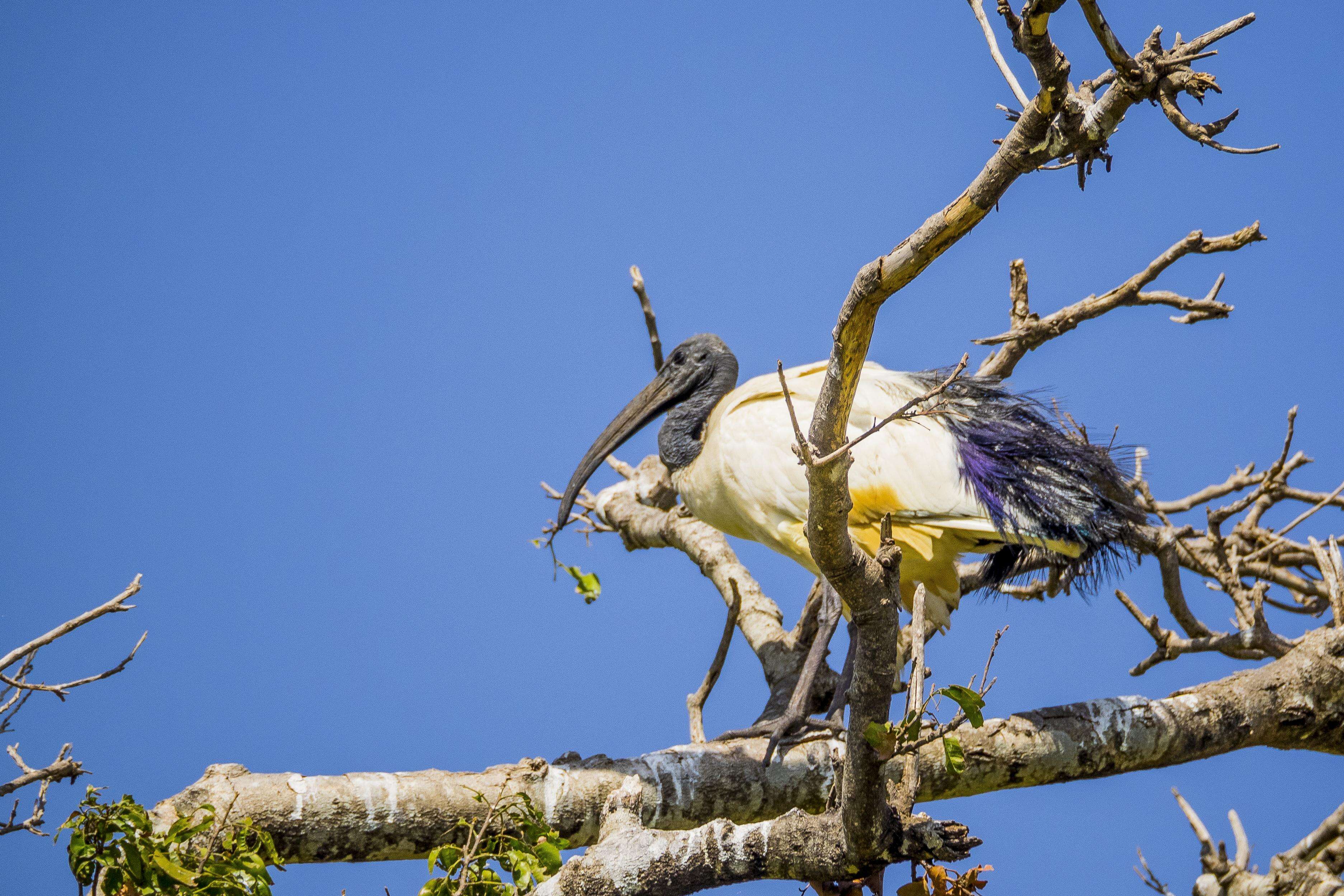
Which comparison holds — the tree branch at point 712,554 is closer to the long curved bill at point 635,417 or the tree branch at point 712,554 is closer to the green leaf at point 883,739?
the long curved bill at point 635,417

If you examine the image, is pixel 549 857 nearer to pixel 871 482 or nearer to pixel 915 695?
pixel 915 695

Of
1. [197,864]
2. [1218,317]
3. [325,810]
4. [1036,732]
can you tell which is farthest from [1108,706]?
[197,864]

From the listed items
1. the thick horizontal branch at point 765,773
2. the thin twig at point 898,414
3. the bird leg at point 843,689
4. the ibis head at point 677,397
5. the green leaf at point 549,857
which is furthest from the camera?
the ibis head at point 677,397

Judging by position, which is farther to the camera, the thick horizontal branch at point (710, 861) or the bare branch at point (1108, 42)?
the thick horizontal branch at point (710, 861)

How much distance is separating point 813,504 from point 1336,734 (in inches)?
113

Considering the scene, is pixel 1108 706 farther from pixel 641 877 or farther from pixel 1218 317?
pixel 641 877

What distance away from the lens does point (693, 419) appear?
5.76 meters

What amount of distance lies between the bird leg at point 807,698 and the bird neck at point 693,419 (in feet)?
3.55

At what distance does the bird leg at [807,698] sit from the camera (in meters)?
3.97

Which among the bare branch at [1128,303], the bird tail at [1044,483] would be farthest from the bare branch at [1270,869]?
the bare branch at [1128,303]

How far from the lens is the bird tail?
4.39 metres

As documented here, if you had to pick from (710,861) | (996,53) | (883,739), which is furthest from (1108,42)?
(710,861)

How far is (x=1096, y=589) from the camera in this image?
4.64 m

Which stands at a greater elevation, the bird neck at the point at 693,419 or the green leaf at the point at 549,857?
the bird neck at the point at 693,419
